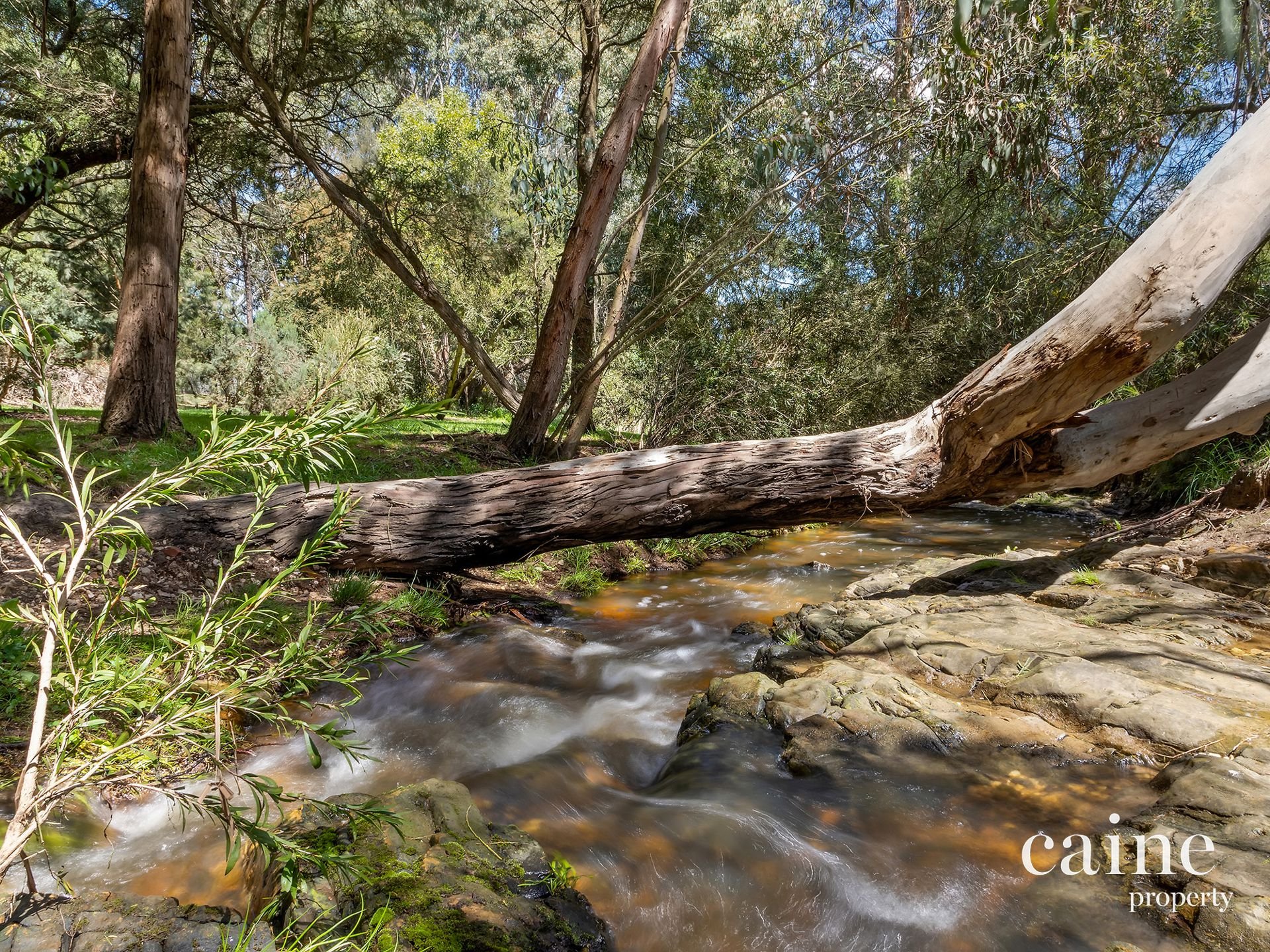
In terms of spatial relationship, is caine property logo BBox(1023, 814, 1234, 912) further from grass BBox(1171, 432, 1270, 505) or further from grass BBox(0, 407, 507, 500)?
grass BBox(1171, 432, 1270, 505)

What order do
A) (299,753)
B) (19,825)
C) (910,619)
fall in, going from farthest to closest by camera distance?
(910,619) → (299,753) → (19,825)

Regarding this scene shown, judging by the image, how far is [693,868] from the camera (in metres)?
2.39

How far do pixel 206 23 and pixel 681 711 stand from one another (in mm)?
9509

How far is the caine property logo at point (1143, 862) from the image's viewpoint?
6.40 feet

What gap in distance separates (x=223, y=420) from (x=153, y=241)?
3.45 meters

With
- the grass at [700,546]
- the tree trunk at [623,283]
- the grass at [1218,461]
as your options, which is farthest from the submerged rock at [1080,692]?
the tree trunk at [623,283]

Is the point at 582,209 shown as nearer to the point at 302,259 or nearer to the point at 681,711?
the point at 681,711

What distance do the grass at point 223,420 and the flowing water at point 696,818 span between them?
4.89ft

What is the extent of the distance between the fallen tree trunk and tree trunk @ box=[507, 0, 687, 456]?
9.97 ft

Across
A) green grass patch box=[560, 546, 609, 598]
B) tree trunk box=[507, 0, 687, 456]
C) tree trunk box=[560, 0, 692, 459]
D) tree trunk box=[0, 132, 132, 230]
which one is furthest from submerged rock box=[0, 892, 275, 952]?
tree trunk box=[0, 132, 132, 230]

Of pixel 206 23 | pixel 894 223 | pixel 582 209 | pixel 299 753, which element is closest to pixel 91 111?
pixel 206 23

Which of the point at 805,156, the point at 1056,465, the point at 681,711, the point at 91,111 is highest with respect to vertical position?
the point at 91,111

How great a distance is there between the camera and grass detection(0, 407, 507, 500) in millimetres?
5285

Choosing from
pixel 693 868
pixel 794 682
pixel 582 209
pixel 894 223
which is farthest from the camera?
pixel 894 223
